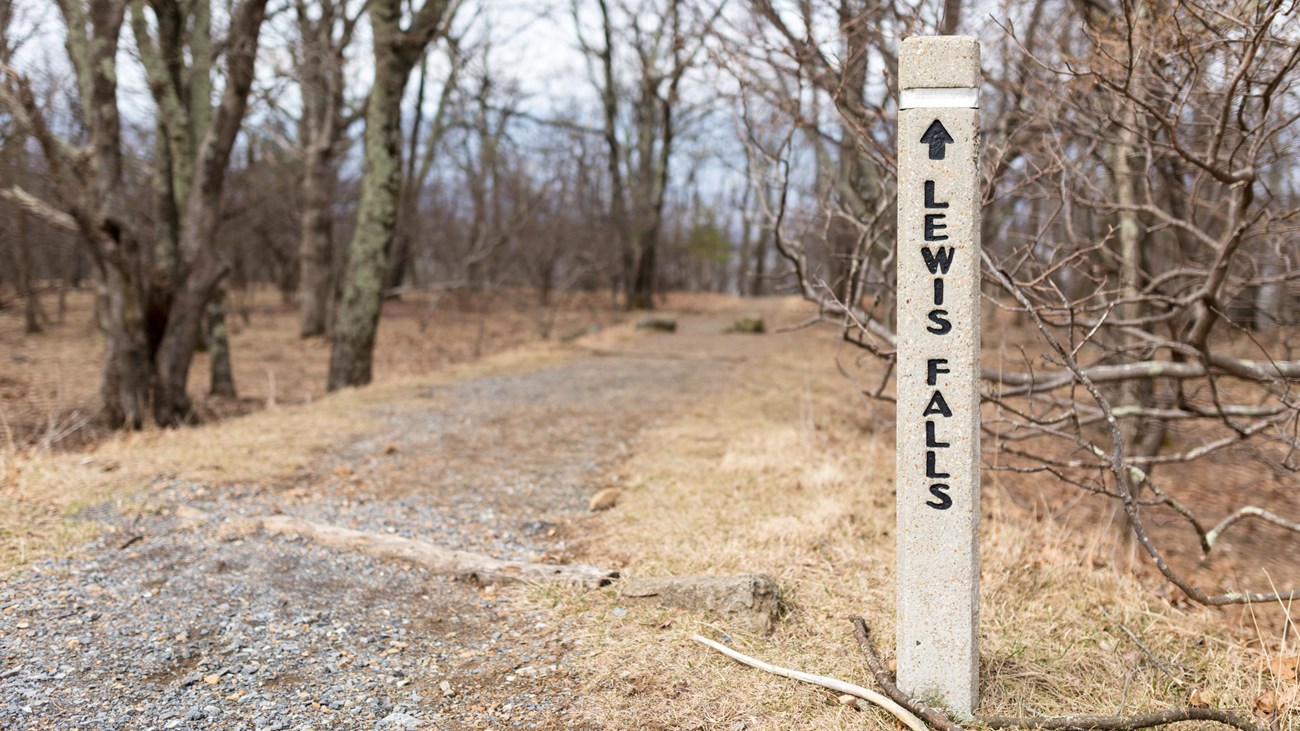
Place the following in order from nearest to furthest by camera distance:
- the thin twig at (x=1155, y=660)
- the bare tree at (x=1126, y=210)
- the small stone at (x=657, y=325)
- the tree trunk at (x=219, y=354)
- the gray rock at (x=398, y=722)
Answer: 1. the gray rock at (x=398, y=722)
2. the thin twig at (x=1155, y=660)
3. the bare tree at (x=1126, y=210)
4. the tree trunk at (x=219, y=354)
5. the small stone at (x=657, y=325)

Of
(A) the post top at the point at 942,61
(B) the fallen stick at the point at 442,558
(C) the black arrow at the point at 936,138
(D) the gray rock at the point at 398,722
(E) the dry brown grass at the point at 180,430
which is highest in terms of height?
(A) the post top at the point at 942,61

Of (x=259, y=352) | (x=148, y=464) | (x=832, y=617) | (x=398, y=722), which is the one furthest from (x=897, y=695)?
(x=259, y=352)

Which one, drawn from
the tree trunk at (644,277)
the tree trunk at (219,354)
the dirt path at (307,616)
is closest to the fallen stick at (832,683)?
the dirt path at (307,616)

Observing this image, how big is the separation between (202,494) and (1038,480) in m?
6.99

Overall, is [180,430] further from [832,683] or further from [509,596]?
[832,683]

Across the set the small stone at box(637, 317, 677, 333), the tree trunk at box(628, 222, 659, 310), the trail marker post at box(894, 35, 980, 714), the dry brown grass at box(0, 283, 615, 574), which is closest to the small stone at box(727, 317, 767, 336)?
the small stone at box(637, 317, 677, 333)

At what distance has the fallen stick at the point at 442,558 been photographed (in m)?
3.94

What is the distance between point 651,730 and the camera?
9.00ft

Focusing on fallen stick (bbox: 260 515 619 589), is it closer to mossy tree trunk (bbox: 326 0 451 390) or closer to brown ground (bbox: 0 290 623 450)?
brown ground (bbox: 0 290 623 450)

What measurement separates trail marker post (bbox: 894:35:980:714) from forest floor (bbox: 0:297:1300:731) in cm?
54

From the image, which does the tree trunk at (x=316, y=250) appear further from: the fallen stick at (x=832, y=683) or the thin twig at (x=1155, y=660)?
the thin twig at (x=1155, y=660)

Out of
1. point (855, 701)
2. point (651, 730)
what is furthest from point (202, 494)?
point (855, 701)

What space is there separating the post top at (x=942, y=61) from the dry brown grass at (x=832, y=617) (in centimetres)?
196

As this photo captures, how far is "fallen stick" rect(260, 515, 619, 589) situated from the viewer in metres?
3.94
